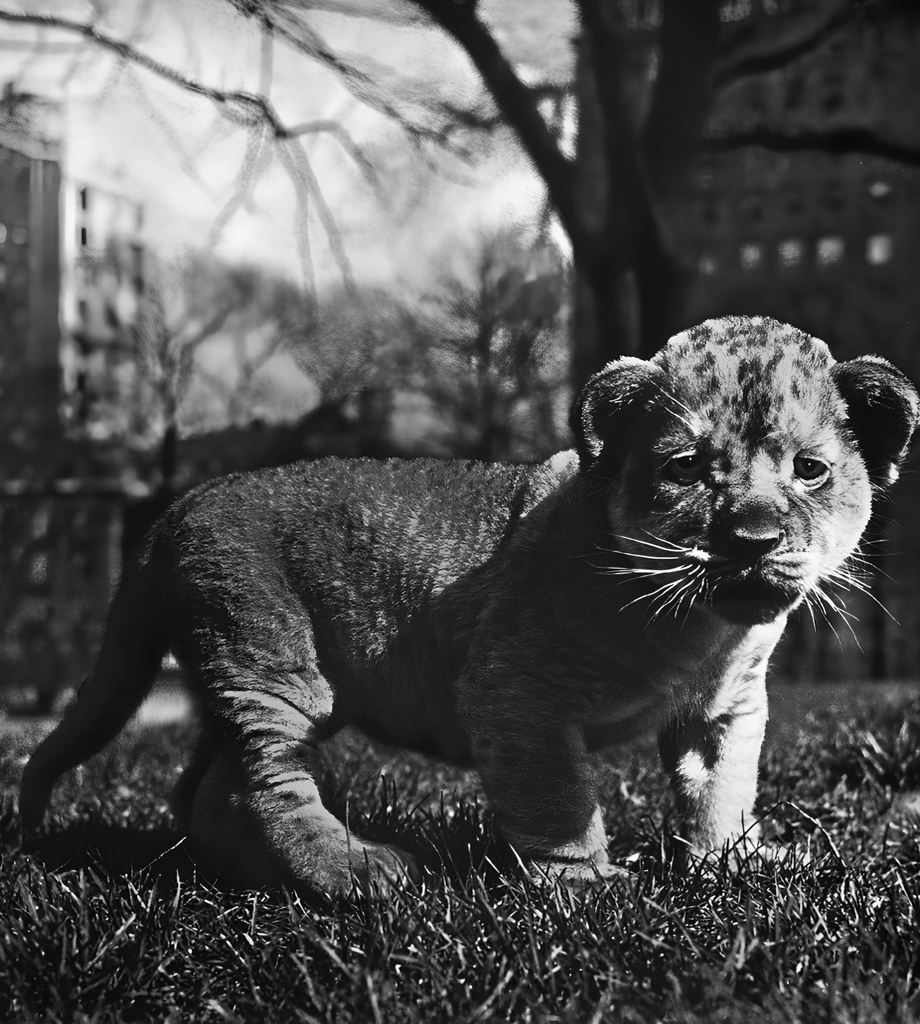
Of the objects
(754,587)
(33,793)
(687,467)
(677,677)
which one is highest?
(687,467)

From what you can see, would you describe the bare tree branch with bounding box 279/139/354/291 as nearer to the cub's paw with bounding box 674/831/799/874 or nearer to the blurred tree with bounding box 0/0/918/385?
the blurred tree with bounding box 0/0/918/385

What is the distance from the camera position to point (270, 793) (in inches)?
110

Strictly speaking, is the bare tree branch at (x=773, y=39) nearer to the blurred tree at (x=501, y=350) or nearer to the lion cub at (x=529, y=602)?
the blurred tree at (x=501, y=350)

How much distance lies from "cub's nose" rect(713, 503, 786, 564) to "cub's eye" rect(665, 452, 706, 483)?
0.49 ft

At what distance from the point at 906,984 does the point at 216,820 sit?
1755mm

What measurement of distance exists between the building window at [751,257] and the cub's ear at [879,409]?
1.67 m

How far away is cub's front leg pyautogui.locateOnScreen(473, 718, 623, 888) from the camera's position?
267cm

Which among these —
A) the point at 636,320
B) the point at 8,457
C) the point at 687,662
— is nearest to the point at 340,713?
the point at 687,662

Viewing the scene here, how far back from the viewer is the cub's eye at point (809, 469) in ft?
8.32

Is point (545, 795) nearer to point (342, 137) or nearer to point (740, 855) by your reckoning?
point (740, 855)

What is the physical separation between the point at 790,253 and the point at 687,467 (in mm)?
2418

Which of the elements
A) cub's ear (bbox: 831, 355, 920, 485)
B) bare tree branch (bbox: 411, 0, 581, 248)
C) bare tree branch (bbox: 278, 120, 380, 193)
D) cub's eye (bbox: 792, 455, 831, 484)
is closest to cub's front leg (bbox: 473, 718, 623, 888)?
cub's eye (bbox: 792, 455, 831, 484)

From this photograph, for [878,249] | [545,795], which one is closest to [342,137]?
[545,795]

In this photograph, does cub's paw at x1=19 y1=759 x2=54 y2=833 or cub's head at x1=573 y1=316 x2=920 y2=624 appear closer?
cub's head at x1=573 y1=316 x2=920 y2=624
